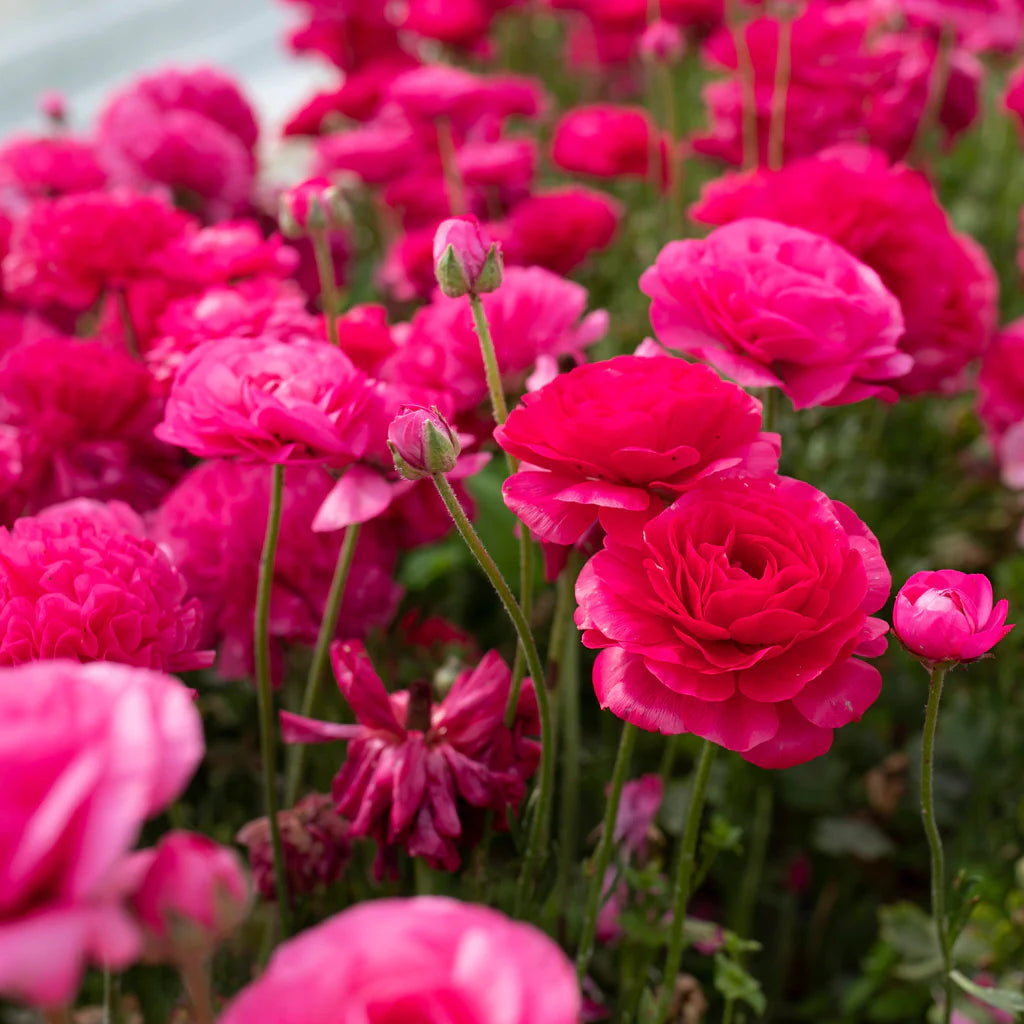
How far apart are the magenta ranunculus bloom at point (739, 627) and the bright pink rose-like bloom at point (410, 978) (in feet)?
0.64

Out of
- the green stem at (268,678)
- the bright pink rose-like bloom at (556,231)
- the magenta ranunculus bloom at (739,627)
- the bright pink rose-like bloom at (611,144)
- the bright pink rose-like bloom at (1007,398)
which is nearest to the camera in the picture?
the magenta ranunculus bloom at (739,627)

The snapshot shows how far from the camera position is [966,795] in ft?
3.54

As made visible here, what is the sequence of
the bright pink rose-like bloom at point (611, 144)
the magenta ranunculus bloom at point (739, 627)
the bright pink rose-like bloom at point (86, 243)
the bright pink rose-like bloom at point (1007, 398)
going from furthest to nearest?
the bright pink rose-like bloom at point (611, 144) < the bright pink rose-like bloom at point (1007, 398) < the bright pink rose-like bloom at point (86, 243) < the magenta ranunculus bloom at point (739, 627)

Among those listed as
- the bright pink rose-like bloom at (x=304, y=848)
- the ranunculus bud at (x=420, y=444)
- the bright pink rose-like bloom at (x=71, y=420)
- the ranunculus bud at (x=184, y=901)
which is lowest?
the bright pink rose-like bloom at (x=304, y=848)

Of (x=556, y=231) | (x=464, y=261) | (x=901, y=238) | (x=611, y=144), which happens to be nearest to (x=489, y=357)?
(x=464, y=261)

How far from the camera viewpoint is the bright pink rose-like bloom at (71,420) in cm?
71

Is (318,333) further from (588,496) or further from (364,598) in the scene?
(588,496)

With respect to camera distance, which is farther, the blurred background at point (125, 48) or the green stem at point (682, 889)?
the blurred background at point (125, 48)

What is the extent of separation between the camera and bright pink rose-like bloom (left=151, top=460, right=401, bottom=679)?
67 centimetres

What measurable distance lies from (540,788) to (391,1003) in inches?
11.6

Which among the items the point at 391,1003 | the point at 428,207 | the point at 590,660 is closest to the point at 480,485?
the point at 590,660

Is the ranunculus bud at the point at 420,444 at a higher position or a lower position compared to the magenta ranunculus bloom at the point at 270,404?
higher

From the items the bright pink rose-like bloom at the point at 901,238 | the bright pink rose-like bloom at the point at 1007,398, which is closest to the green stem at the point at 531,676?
the bright pink rose-like bloom at the point at 901,238

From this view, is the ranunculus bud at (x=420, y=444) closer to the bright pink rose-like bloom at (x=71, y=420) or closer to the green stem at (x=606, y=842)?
the green stem at (x=606, y=842)
